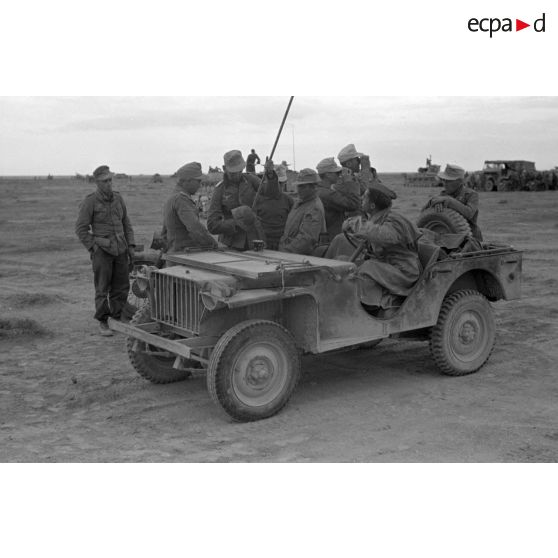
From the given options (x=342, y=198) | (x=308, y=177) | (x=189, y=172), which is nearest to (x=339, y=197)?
(x=342, y=198)

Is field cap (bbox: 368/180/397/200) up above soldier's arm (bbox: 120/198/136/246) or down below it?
above

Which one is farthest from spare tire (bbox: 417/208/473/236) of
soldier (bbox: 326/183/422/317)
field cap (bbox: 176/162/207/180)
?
field cap (bbox: 176/162/207/180)

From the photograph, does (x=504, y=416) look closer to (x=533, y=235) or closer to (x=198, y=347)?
(x=198, y=347)

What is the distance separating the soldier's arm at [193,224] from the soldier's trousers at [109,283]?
85.0 inches

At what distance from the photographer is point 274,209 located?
25.9 feet

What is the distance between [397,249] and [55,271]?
867cm

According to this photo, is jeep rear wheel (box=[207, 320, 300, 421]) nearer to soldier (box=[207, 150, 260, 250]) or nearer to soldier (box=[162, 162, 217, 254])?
soldier (box=[162, 162, 217, 254])

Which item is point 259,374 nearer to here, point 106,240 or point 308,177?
point 308,177

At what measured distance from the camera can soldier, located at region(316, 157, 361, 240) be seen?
780 cm

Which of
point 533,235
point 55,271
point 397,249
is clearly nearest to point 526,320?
point 397,249

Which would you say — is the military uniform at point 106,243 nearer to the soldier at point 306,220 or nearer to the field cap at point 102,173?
the field cap at point 102,173

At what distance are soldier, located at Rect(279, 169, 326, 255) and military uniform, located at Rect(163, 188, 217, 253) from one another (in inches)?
28.2

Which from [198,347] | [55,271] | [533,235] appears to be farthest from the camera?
[533,235]

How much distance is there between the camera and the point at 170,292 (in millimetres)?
6070
